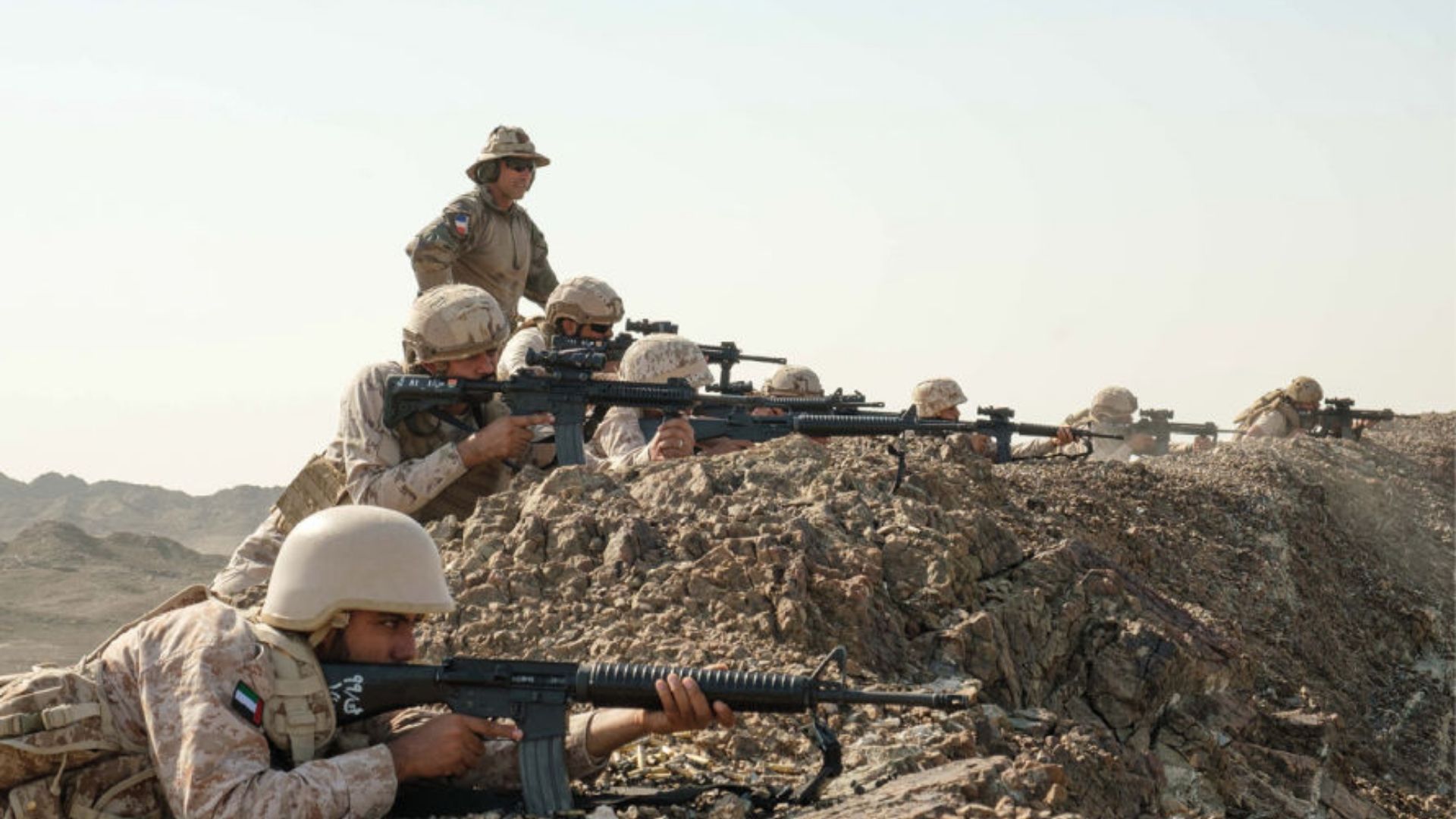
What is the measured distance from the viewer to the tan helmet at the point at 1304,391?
23.8 m

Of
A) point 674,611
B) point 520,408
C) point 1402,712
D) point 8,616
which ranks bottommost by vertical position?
point 8,616

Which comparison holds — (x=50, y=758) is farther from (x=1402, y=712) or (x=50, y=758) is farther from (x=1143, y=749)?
(x=1402, y=712)

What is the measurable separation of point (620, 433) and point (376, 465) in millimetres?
1888

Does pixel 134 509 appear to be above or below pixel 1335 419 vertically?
below

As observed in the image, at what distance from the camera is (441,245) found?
1070 cm

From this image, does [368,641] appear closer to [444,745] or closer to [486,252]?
[444,745]

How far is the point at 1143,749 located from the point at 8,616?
71.8 feet

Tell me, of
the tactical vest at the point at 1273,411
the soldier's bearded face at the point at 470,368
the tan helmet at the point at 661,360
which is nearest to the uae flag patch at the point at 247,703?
the soldier's bearded face at the point at 470,368

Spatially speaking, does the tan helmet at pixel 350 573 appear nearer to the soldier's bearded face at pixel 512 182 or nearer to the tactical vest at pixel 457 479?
the tactical vest at pixel 457 479

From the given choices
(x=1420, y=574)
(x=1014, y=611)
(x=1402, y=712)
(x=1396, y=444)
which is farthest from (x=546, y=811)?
(x=1396, y=444)

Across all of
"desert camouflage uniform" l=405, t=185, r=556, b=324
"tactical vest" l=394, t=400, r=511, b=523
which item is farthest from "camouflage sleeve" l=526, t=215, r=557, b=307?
"tactical vest" l=394, t=400, r=511, b=523

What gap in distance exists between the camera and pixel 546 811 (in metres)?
4.44

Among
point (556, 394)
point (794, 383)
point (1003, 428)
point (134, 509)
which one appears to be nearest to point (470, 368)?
point (556, 394)

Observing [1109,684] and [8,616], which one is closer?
[1109,684]
